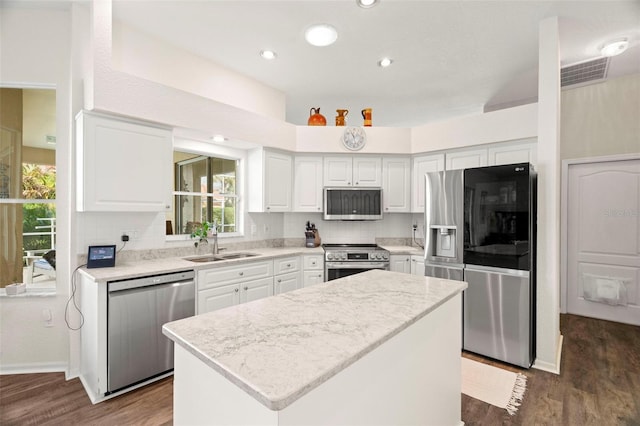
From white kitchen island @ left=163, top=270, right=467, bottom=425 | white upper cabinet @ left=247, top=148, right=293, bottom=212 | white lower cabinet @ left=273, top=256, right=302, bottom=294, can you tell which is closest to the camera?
white kitchen island @ left=163, top=270, right=467, bottom=425

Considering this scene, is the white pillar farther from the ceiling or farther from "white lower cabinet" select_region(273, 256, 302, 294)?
"white lower cabinet" select_region(273, 256, 302, 294)

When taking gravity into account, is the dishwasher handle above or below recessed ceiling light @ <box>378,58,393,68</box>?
below

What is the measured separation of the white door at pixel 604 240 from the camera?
378 centimetres

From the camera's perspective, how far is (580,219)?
13.4ft

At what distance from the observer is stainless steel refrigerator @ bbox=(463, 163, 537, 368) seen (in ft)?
8.87

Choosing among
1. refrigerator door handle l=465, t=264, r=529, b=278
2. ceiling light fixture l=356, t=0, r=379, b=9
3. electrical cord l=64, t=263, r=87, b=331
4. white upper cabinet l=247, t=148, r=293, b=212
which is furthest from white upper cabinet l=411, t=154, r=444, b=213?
electrical cord l=64, t=263, r=87, b=331

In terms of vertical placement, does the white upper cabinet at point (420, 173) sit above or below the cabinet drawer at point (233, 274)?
above

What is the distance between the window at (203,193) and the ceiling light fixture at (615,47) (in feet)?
13.8

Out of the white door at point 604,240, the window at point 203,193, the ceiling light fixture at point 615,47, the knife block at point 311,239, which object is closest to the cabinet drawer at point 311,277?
the knife block at point 311,239

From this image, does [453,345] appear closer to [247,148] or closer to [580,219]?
[247,148]

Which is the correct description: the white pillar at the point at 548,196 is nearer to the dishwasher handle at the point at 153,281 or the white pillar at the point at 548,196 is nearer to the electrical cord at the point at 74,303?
the dishwasher handle at the point at 153,281

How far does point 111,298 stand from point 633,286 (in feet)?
18.3

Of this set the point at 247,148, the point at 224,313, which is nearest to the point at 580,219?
the point at 247,148

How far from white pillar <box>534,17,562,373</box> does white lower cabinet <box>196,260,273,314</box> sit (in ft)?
8.71
